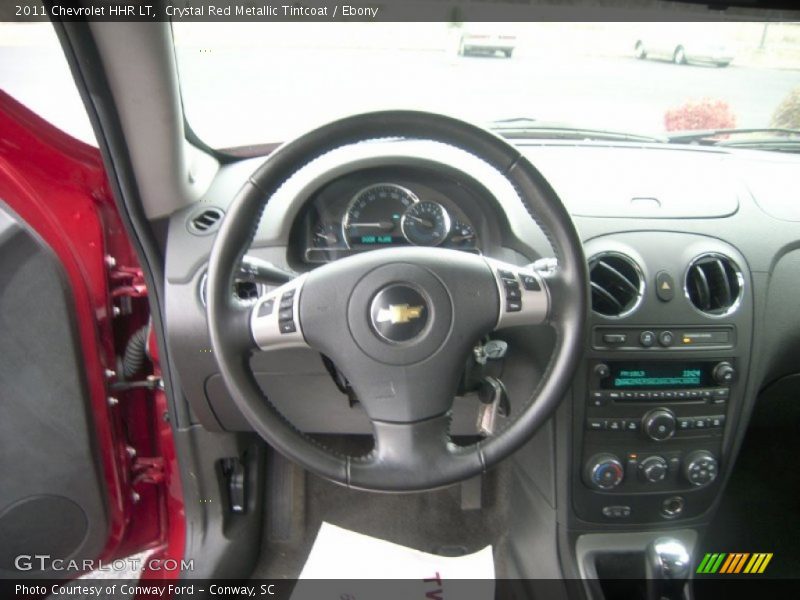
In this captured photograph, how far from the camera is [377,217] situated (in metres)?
1.40

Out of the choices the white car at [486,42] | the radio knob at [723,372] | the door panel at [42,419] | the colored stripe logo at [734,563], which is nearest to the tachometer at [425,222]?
the white car at [486,42]

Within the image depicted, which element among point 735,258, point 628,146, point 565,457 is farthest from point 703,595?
point 628,146

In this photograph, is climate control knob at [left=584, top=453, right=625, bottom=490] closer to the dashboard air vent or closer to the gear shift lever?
the gear shift lever

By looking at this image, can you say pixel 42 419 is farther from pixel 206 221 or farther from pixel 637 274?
pixel 637 274

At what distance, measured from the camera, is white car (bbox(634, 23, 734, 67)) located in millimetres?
1540

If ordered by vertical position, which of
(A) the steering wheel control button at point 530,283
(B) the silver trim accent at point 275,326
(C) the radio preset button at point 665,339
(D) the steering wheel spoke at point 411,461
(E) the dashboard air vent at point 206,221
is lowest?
(D) the steering wheel spoke at point 411,461

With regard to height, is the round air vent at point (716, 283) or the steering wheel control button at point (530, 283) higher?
the steering wheel control button at point (530, 283)

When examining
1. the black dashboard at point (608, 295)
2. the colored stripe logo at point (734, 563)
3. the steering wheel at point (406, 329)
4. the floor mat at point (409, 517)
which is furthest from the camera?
the floor mat at point (409, 517)

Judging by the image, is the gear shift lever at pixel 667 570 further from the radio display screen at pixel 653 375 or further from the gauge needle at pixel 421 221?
the gauge needle at pixel 421 221

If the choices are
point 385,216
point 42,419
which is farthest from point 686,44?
point 42,419

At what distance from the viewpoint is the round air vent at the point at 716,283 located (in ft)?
4.66

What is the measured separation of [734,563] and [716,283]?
947 mm

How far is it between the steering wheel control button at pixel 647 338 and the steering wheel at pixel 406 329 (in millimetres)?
382

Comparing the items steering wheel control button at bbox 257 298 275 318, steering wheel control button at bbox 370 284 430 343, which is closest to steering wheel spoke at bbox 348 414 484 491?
steering wheel control button at bbox 370 284 430 343
